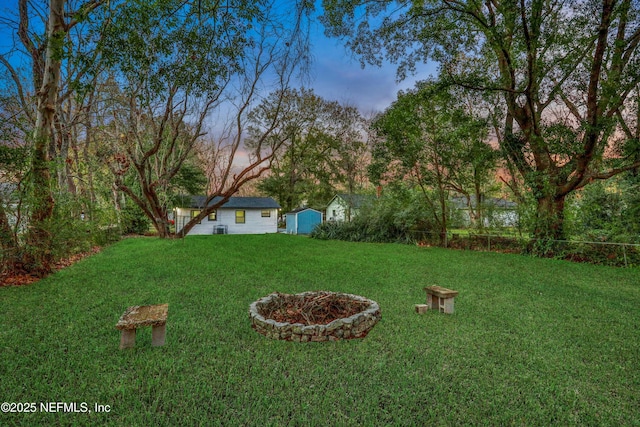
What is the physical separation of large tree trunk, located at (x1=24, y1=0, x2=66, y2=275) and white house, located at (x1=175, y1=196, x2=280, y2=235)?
13289 millimetres

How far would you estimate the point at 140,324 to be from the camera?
2.70m

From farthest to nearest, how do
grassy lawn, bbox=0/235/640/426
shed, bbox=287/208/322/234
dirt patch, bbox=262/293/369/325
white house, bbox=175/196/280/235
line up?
shed, bbox=287/208/322/234
white house, bbox=175/196/280/235
dirt patch, bbox=262/293/369/325
grassy lawn, bbox=0/235/640/426

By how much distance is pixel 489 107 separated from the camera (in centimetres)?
938

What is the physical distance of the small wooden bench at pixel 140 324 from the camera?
2.71 meters

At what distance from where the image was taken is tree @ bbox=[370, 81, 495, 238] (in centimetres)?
889

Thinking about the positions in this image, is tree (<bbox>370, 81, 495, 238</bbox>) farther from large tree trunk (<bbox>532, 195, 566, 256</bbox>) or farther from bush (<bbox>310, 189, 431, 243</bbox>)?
large tree trunk (<bbox>532, 195, 566, 256</bbox>)

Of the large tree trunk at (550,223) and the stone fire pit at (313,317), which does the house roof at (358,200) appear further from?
the stone fire pit at (313,317)

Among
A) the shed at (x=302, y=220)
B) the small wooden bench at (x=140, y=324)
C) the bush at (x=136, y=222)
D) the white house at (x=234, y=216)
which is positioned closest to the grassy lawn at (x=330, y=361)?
the small wooden bench at (x=140, y=324)

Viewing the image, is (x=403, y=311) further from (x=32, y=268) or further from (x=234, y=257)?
(x=32, y=268)

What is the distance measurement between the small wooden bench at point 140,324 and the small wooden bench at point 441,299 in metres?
3.35

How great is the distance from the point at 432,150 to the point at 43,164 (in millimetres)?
11041

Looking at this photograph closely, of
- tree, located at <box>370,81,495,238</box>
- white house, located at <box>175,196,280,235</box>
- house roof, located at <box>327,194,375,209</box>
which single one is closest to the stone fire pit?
tree, located at <box>370,81,495,238</box>

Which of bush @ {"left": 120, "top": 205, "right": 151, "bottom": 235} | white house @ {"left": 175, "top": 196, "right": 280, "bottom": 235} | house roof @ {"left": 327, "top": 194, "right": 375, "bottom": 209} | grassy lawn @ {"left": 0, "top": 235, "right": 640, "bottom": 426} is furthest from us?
white house @ {"left": 175, "top": 196, "right": 280, "bottom": 235}

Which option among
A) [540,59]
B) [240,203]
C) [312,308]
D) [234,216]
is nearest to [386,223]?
[540,59]
